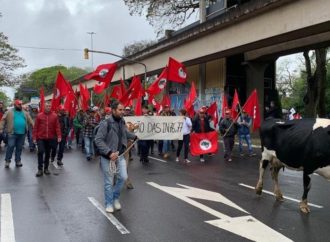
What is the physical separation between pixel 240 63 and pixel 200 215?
2277 cm

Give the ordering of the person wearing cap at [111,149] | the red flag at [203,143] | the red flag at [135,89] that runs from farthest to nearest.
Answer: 1. the red flag at [135,89]
2. the red flag at [203,143]
3. the person wearing cap at [111,149]

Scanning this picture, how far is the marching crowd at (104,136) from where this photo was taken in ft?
25.5

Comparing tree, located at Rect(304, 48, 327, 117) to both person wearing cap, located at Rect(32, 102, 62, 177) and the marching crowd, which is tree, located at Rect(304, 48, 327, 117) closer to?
the marching crowd

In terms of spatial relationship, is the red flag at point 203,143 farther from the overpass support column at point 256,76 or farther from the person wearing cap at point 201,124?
the overpass support column at point 256,76

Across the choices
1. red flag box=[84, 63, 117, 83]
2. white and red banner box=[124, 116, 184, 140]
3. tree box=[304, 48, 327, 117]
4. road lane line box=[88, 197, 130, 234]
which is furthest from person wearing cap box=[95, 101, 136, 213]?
tree box=[304, 48, 327, 117]

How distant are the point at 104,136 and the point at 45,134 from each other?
4.57m

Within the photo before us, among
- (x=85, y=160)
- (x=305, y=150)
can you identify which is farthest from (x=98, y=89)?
(x=305, y=150)

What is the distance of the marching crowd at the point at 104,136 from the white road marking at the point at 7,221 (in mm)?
1582

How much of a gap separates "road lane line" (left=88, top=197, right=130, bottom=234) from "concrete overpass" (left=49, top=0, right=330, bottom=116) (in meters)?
11.2

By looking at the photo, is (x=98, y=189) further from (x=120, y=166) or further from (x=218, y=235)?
(x=218, y=235)

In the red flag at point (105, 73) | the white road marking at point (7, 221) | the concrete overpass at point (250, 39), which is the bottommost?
the white road marking at point (7, 221)

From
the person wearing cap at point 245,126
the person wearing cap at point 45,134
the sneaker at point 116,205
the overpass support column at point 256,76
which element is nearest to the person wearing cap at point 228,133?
the person wearing cap at point 245,126

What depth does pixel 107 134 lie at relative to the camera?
7.76m

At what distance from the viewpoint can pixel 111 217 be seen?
743cm
